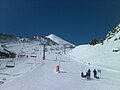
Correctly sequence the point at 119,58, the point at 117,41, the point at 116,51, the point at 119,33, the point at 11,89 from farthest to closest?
Result: the point at 119,33 < the point at 117,41 < the point at 116,51 < the point at 119,58 < the point at 11,89

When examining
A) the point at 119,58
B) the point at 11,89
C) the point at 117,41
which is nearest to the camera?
the point at 11,89

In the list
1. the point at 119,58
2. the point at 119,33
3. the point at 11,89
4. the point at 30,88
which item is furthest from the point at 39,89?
the point at 119,33

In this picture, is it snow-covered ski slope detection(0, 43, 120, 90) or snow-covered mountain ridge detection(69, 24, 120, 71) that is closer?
snow-covered ski slope detection(0, 43, 120, 90)

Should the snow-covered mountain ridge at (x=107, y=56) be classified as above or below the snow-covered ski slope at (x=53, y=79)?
above

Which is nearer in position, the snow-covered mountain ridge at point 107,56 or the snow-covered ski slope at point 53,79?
the snow-covered ski slope at point 53,79

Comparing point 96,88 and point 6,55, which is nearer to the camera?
point 96,88

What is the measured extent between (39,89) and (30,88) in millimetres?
981

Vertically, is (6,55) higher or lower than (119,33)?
lower

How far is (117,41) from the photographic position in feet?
259

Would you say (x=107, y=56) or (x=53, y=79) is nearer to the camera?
(x=53, y=79)

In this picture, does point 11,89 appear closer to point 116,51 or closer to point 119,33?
point 116,51

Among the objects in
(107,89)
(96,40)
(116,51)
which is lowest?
(107,89)

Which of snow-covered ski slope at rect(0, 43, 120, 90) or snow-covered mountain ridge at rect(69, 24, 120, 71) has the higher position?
snow-covered mountain ridge at rect(69, 24, 120, 71)

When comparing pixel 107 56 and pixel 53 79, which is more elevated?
pixel 107 56
